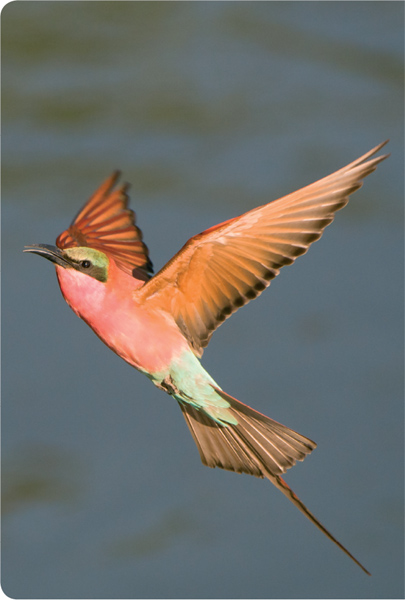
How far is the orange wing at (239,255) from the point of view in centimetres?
255

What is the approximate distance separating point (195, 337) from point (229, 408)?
219mm

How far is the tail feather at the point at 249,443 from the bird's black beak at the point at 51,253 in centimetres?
49

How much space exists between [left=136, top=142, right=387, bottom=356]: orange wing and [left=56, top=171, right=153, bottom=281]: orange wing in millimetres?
295

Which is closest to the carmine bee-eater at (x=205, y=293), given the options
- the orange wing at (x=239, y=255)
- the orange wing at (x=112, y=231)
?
the orange wing at (x=239, y=255)

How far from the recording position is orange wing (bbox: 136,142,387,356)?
8.36 feet

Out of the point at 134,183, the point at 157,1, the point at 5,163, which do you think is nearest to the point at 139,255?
the point at 134,183

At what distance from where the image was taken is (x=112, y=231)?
3193 mm

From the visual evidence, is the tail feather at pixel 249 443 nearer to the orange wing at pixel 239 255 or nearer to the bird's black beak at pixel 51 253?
the orange wing at pixel 239 255

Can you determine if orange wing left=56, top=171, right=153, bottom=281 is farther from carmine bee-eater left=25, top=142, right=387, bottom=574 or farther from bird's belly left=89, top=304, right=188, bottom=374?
bird's belly left=89, top=304, right=188, bottom=374

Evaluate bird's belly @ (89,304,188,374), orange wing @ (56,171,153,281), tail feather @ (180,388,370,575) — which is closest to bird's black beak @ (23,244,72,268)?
bird's belly @ (89,304,188,374)

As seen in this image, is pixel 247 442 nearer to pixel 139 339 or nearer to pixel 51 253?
pixel 139 339

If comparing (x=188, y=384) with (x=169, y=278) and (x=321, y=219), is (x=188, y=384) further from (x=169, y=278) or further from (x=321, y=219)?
(x=321, y=219)

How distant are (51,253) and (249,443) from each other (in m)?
0.75

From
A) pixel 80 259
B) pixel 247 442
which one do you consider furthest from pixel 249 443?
pixel 80 259
